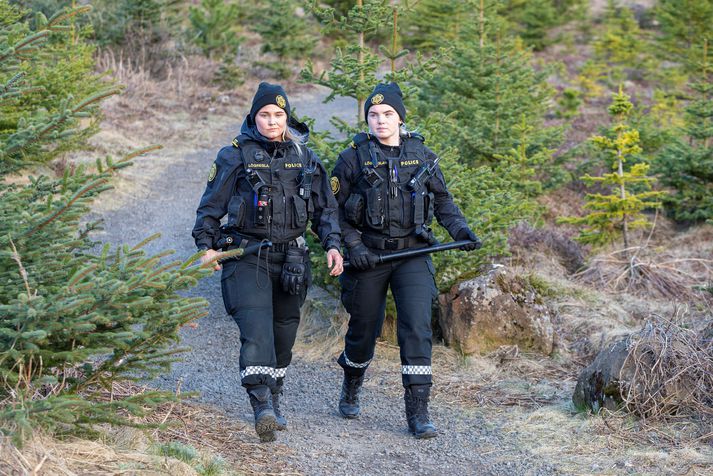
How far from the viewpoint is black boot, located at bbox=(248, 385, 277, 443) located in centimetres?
503

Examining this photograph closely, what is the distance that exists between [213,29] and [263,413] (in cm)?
1606

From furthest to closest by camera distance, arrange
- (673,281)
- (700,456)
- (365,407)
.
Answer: (673,281)
(365,407)
(700,456)

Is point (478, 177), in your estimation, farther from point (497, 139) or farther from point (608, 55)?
point (608, 55)

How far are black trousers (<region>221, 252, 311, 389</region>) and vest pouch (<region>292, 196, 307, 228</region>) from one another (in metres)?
0.23

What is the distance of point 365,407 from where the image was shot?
238 inches

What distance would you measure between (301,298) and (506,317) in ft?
7.54

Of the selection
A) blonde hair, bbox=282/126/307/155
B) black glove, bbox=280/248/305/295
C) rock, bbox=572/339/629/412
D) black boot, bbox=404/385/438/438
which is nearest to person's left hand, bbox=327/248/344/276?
black glove, bbox=280/248/305/295

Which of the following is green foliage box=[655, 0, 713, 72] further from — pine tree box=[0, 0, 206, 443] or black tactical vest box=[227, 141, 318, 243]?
pine tree box=[0, 0, 206, 443]

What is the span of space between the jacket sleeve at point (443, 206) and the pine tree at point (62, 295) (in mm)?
2034

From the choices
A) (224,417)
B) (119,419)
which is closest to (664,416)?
(224,417)

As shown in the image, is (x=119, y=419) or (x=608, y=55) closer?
(x=119, y=419)

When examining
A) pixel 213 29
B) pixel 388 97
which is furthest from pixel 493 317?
pixel 213 29

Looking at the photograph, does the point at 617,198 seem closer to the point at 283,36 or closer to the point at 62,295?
the point at 62,295

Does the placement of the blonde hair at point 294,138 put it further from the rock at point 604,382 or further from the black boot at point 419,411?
the rock at point 604,382
